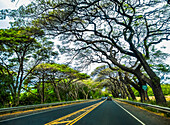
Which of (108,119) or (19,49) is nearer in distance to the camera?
(108,119)

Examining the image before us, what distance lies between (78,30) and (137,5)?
19.7 ft

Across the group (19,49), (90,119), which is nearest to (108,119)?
(90,119)

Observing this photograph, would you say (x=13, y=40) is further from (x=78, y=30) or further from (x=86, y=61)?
(x=86, y=61)

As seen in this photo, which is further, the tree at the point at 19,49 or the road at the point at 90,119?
the tree at the point at 19,49

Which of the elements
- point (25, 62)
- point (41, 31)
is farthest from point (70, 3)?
point (25, 62)

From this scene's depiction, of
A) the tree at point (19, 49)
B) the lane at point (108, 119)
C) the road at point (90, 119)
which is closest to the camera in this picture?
the lane at point (108, 119)

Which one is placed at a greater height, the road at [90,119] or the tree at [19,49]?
the tree at [19,49]

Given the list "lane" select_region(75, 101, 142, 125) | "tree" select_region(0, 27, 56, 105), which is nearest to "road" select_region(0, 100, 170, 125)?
"lane" select_region(75, 101, 142, 125)

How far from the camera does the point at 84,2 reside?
1058 centimetres

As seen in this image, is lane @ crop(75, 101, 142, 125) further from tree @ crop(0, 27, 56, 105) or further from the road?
tree @ crop(0, 27, 56, 105)

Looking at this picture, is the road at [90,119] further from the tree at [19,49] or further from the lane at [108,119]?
the tree at [19,49]

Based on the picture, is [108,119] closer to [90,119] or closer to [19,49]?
[90,119]

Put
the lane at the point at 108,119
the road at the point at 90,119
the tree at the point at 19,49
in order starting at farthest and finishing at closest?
1. the tree at the point at 19,49
2. the road at the point at 90,119
3. the lane at the point at 108,119

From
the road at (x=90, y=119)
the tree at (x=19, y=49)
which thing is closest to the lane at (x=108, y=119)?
the road at (x=90, y=119)
